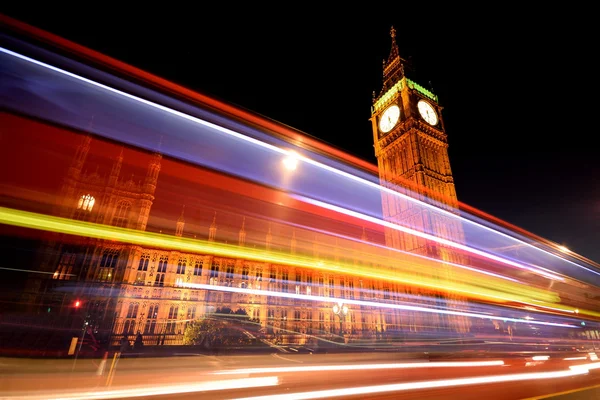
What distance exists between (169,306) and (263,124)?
31122 millimetres

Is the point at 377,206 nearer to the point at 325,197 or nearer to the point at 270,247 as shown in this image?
the point at 325,197

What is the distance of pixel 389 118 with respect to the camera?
3784cm

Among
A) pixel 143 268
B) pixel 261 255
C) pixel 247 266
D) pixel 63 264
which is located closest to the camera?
pixel 261 255

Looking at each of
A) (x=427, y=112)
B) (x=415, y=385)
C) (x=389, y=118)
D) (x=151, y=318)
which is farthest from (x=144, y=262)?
(x=427, y=112)

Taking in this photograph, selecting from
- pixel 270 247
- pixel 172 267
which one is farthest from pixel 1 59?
pixel 172 267

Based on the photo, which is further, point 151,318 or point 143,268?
point 143,268

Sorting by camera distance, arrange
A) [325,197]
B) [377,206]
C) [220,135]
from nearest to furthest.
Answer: [220,135], [325,197], [377,206]

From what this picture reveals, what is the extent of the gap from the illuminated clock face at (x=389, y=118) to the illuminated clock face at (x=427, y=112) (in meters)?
2.80

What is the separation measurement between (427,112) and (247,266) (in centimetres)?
3689

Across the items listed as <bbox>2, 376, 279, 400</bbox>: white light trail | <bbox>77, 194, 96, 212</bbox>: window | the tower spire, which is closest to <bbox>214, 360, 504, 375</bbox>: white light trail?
<bbox>2, 376, 279, 400</bbox>: white light trail

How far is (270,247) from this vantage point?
4.53 m

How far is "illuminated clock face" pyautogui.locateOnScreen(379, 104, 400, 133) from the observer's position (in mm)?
36562

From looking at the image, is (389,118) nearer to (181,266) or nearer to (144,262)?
(181,266)

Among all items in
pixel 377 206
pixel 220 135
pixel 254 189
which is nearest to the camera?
pixel 220 135
